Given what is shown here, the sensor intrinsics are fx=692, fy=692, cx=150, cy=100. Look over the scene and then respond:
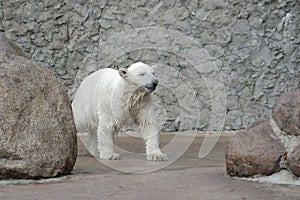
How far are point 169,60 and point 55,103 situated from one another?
13.6 ft

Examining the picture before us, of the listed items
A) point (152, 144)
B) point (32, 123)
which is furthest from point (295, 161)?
point (152, 144)

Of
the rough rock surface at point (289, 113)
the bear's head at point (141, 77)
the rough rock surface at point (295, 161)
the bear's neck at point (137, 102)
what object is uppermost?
the bear's head at point (141, 77)

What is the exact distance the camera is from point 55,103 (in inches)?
213

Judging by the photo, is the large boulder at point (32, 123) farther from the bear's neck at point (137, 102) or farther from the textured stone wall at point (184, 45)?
the textured stone wall at point (184, 45)

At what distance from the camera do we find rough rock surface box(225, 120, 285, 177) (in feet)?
15.9

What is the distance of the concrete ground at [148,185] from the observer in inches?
175

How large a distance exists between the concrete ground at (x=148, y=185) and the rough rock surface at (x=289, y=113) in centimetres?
45

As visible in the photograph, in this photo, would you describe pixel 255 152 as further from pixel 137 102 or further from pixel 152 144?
pixel 137 102

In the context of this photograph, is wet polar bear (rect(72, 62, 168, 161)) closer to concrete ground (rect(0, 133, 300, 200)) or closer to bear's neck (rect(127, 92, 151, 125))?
bear's neck (rect(127, 92, 151, 125))

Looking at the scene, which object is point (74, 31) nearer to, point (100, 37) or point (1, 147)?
point (100, 37)

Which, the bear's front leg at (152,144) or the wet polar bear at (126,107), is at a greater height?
the wet polar bear at (126,107)

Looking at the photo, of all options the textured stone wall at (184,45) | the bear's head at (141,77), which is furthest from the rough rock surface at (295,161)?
the textured stone wall at (184,45)

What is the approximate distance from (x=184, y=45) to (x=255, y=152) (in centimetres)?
459

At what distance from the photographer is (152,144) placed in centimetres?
653
